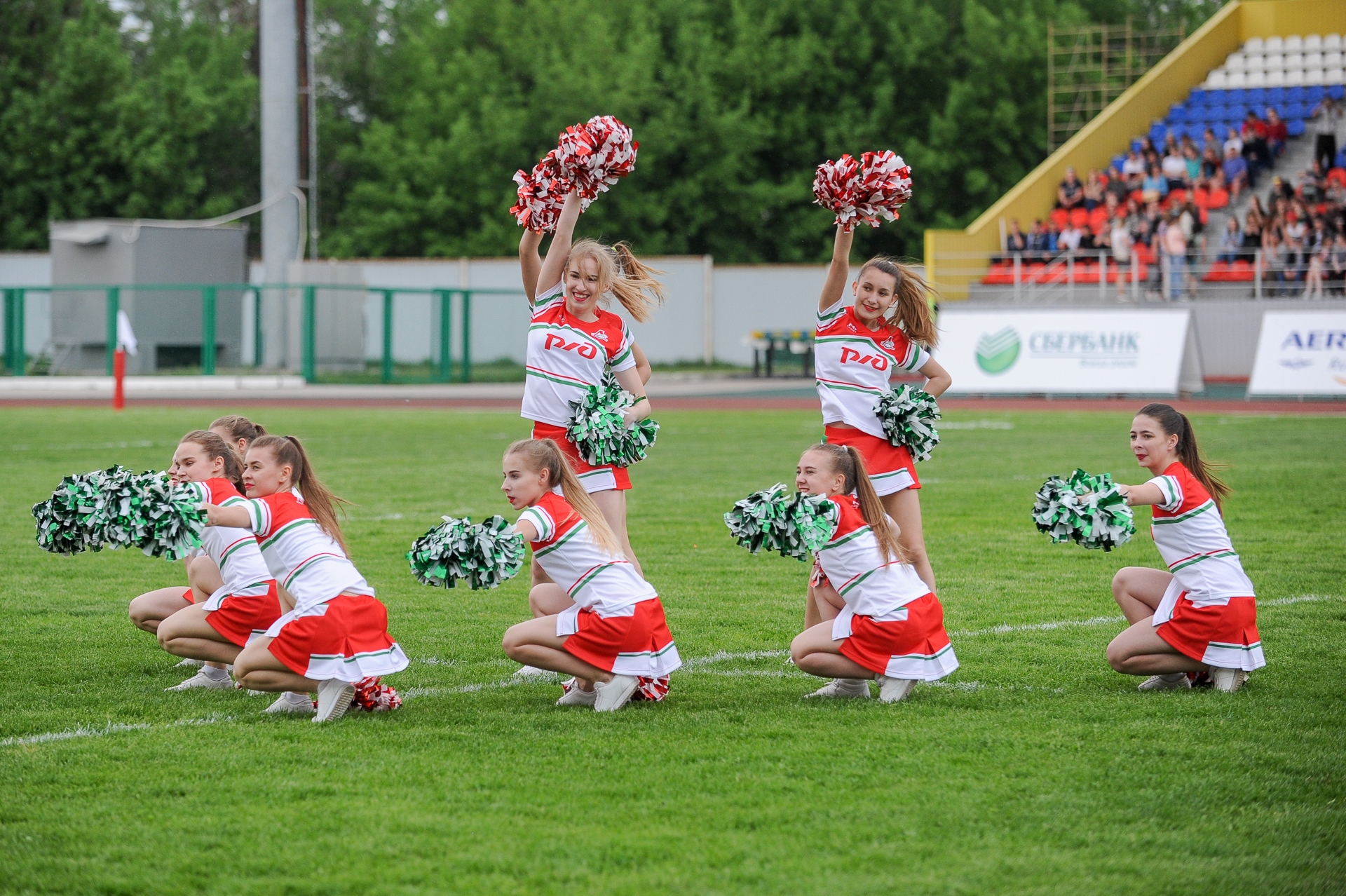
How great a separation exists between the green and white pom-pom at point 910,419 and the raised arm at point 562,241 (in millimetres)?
1315

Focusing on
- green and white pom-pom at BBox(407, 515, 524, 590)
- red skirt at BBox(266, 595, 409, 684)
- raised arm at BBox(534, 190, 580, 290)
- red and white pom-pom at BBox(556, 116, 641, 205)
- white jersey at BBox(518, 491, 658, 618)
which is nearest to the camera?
green and white pom-pom at BBox(407, 515, 524, 590)

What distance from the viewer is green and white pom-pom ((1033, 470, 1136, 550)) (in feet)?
16.1

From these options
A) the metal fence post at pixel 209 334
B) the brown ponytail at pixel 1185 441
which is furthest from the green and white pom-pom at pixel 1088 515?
the metal fence post at pixel 209 334

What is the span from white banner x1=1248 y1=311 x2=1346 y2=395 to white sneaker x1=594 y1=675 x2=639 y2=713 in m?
17.7

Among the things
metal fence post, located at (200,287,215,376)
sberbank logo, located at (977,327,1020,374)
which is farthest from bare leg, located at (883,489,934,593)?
metal fence post, located at (200,287,215,376)

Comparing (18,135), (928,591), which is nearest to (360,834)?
(928,591)

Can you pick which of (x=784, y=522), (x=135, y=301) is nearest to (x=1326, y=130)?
(x=135, y=301)

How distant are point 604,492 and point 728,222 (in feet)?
115

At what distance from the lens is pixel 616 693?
5059 mm

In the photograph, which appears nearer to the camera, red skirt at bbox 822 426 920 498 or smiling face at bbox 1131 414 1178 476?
smiling face at bbox 1131 414 1178 476

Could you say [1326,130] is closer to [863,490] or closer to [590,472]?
[863,490]

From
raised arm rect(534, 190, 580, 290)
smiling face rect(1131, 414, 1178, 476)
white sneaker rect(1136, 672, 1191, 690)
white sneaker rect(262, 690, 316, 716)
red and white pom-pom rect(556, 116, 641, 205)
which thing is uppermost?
red and white pom-pom rect(556, 116, 641, 205)

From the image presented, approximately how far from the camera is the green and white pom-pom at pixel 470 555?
4.61 metres

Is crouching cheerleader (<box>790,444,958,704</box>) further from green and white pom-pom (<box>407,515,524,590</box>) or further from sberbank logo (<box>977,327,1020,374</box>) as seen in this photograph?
sberbank logo (<box>977,327,1020,374</box>)
